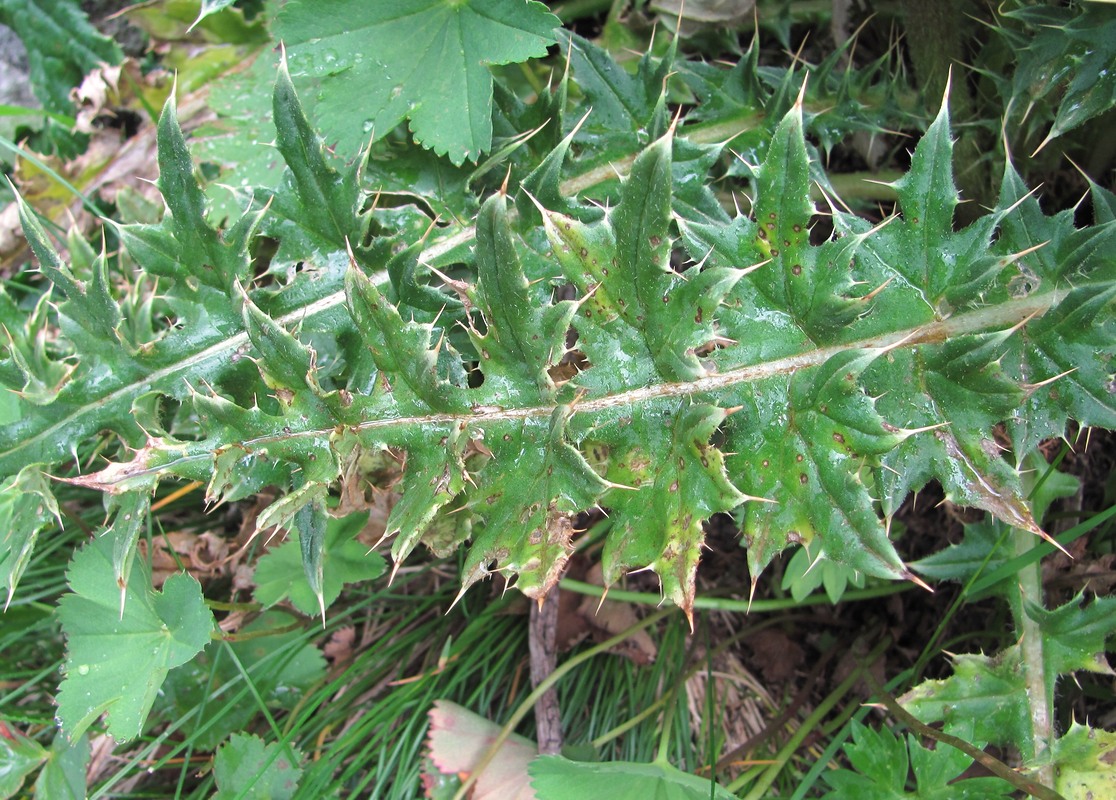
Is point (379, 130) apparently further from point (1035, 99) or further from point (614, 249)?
point (1035, 99)

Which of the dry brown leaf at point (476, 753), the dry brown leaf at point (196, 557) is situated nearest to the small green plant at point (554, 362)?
the dry brown leaf at point (476, 753)

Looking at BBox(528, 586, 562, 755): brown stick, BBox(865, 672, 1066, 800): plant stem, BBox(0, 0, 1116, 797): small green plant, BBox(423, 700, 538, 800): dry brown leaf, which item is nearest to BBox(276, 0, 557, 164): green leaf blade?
BBox(0, 0, 1116, 797): small green plant

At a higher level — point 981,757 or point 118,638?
point 118,638

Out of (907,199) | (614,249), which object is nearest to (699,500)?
(614,249)

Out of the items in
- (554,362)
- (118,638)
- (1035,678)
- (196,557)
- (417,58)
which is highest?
(417,58)

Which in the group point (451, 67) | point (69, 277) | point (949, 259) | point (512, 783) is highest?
point (451, 67)

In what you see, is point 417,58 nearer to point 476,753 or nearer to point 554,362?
point 554,362

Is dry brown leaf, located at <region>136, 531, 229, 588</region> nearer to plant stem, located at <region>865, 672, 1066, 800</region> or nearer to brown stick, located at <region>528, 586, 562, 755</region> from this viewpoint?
brown stick, located at <region>528, 586, 562, 755</region>

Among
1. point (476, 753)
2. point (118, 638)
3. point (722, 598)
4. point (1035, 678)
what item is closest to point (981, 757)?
point (1035, 678)
